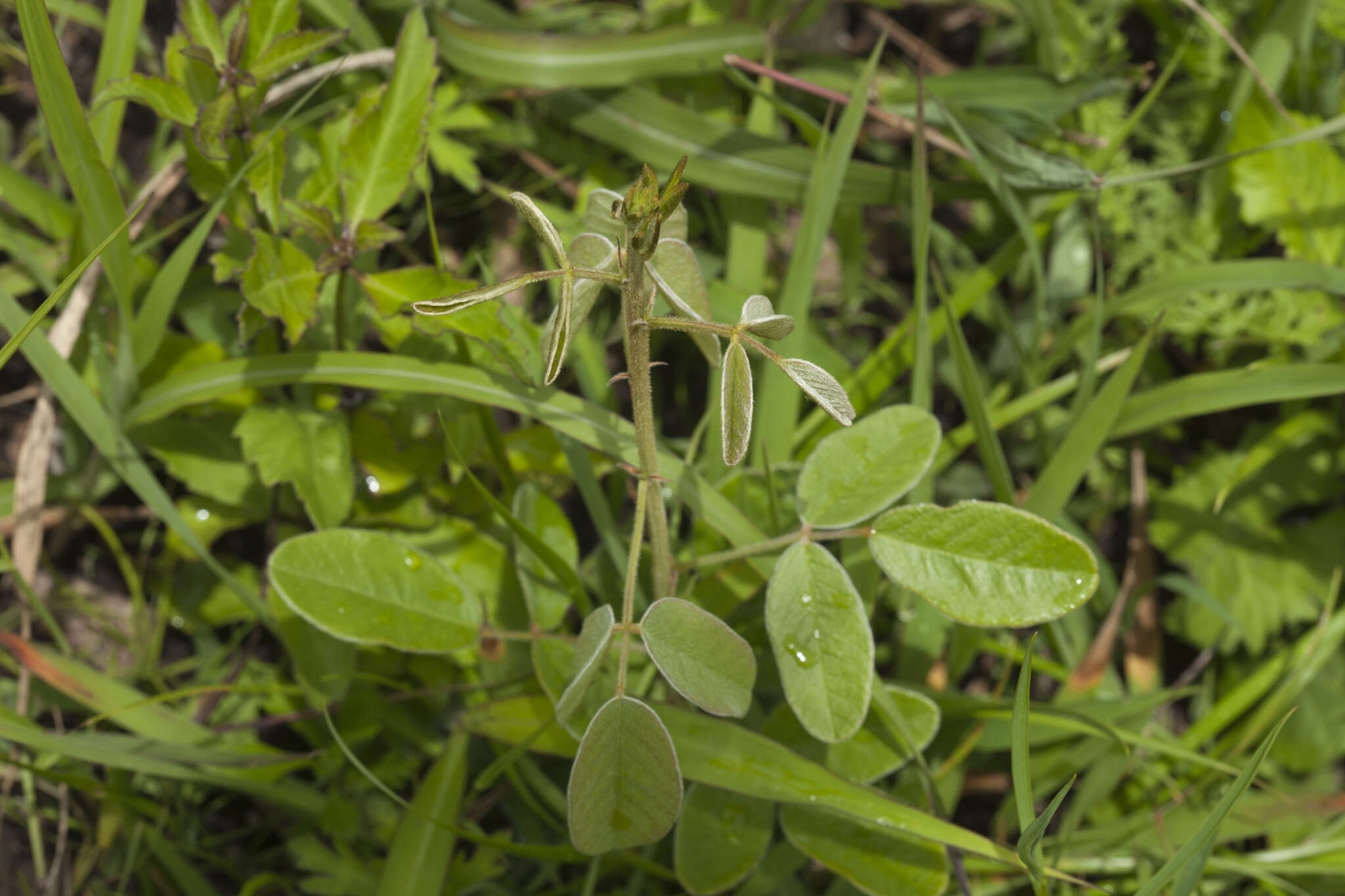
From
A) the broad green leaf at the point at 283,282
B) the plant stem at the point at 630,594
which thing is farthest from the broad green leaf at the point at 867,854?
the broad green leaf at the point at 283,282

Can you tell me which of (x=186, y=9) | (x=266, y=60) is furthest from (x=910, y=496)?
(x=186, y=9)

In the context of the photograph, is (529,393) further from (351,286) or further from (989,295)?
(989,295)

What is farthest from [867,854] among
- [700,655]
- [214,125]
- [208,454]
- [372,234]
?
[214,125]

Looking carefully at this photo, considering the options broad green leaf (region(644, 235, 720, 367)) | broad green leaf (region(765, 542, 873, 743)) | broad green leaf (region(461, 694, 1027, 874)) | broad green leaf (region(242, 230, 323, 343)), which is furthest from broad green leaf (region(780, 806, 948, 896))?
broad green leaf (region(242, 230, 323, 343))

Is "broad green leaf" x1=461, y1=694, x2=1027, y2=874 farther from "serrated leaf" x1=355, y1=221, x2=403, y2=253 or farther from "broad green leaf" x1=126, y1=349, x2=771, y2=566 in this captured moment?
"serrated leaf" x1=355, y1=221, x2=403, y2=253

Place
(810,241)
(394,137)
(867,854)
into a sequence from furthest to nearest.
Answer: (810,241)
(394,137)
(867,854)

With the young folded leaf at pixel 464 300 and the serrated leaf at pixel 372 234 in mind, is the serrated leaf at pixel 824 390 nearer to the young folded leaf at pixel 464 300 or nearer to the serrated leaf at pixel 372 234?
the young folded leaf at pixel 464 300

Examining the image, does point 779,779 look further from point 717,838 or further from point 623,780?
point 623,780

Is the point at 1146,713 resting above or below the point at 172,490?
below
